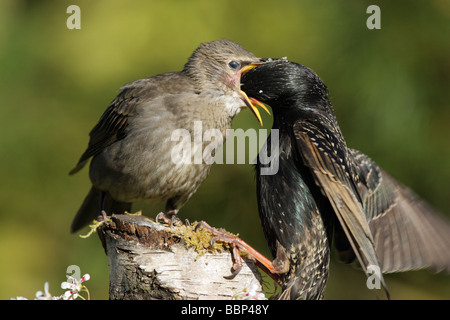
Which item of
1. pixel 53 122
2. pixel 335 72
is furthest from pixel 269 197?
pixel 53 122

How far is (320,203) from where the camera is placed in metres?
3.21

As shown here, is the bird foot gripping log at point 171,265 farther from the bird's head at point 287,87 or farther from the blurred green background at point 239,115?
the blurred green background at point 239,115

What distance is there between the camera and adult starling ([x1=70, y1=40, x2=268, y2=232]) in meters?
3.47

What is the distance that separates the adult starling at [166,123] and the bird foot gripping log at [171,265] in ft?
2.17

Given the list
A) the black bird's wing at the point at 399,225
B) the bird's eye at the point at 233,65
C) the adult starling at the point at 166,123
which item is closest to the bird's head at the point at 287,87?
the adult starling at the point at 166,123

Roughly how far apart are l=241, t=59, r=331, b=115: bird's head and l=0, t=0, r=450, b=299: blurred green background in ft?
3.13

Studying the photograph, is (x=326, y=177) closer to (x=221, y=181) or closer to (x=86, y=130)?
(x=221, y=181)

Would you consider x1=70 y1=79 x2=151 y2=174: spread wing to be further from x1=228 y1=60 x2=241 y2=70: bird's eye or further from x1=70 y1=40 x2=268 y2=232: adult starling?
x1=228 y1=60 x2=241 y2=70: bird's eye

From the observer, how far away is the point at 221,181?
182 inches

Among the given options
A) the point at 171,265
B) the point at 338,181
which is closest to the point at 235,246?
the point at 171,265

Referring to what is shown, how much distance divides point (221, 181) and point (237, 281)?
6.26ft

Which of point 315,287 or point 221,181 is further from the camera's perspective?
point 221,181

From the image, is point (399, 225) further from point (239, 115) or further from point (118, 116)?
point (118, 116)

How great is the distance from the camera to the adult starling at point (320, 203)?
2.99 meters
